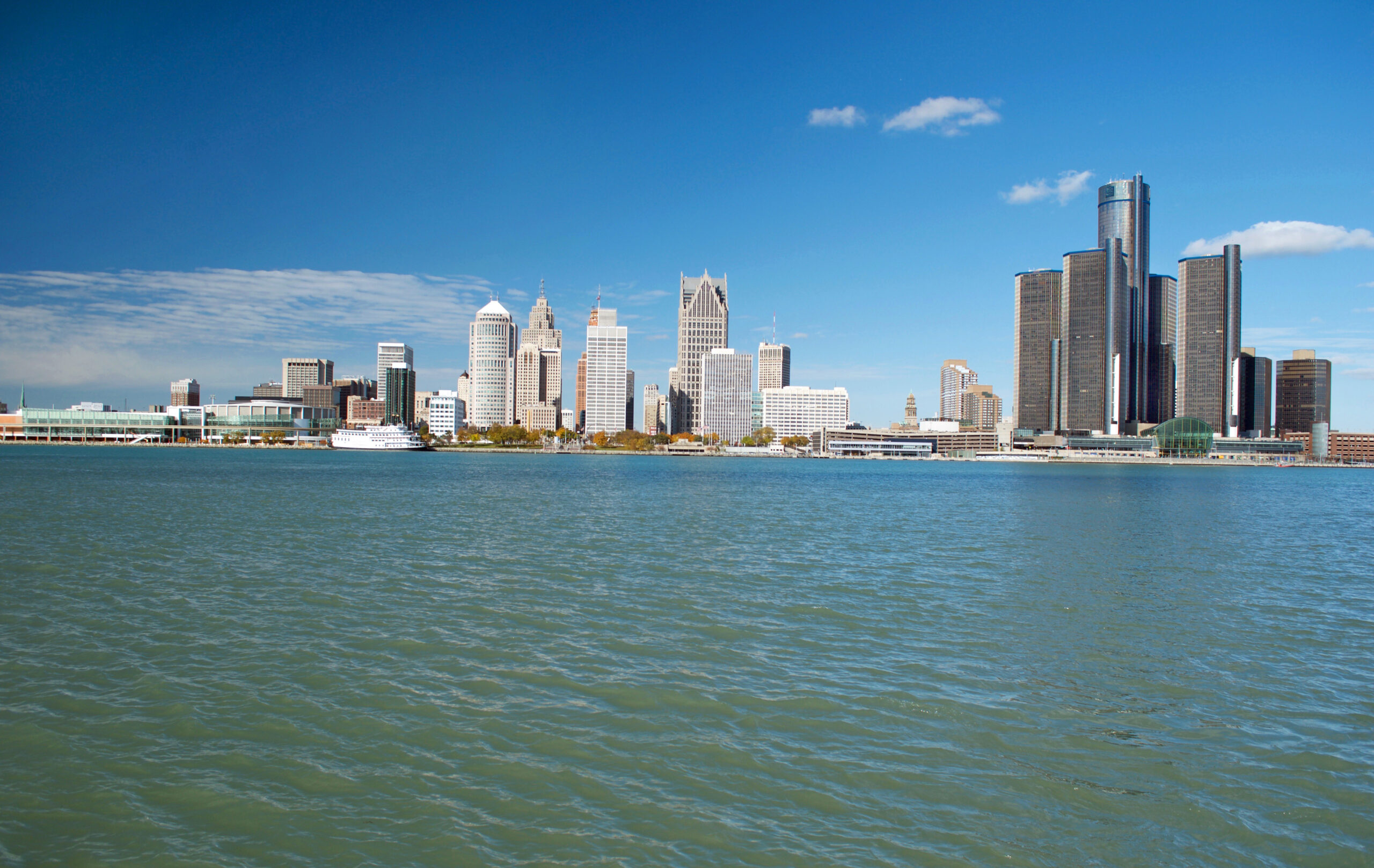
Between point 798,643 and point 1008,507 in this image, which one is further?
point 1008,507

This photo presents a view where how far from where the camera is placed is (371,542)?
3014 centimetres

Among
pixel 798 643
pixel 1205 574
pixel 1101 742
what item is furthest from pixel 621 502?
pixel 1101 742

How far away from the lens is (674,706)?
470 inches

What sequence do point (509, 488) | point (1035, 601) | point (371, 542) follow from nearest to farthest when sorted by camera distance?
point (1035, 601) < point (371, 542) < point (509, 488)

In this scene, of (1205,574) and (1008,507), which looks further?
(1008,507)

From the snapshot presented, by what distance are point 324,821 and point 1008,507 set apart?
52.9 metres

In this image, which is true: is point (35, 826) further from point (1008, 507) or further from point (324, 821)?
point (1008, 507)

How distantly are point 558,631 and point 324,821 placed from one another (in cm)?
816

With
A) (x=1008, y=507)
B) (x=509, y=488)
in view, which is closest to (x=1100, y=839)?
(x=1008, y=507)

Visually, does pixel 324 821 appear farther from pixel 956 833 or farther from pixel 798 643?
pixel 798 643

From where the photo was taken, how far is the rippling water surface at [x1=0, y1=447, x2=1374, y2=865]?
321 inches

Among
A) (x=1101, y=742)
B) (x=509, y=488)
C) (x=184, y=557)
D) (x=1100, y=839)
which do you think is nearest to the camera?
(x=1100, y=839)

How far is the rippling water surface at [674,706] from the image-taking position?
26.8ft

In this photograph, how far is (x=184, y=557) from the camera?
1006 inches
